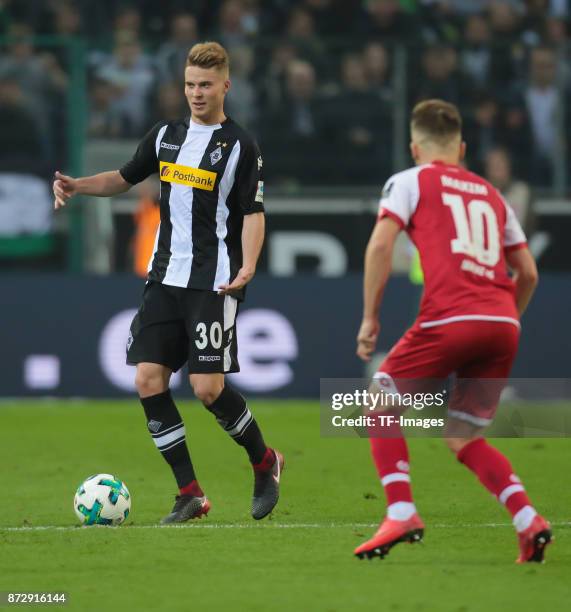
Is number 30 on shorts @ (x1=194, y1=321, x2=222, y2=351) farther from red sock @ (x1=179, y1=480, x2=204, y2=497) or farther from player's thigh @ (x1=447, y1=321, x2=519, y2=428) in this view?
player's thigh @ (x1=447, y1=321, x2=519, y2=428)

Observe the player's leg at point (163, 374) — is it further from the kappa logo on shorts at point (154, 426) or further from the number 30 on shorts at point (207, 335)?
the number 30 on shorts at point (207, 335)

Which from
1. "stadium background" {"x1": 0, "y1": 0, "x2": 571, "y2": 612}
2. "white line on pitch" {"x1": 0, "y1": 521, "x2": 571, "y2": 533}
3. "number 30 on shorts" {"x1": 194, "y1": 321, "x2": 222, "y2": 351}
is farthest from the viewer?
"stadium background" {"x1": 0, "y1": 0, "x2": 571, "y2": 612}

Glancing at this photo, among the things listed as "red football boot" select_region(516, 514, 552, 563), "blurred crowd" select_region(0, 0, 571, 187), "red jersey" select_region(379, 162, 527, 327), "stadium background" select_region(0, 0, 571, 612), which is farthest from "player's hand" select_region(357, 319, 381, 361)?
"blurred crowd" select_region(0, 0, 571, 187)

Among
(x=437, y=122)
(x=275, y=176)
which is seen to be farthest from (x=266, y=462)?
(x=275, y=176)

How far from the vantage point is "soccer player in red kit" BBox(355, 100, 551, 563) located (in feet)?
18.2

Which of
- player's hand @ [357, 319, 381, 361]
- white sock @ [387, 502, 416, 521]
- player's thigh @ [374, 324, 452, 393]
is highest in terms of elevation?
player's hand @ [357, 319, 381, 361]

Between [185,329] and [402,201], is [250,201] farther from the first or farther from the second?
[402,201]

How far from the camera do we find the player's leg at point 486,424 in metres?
5.57

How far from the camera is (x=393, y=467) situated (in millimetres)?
5598

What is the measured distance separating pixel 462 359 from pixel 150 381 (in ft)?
5.93

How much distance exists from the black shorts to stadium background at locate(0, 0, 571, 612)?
8.13ft

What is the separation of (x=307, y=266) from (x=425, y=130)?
8.63 meters

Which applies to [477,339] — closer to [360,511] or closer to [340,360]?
[360,511]

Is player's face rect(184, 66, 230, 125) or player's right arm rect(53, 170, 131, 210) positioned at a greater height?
player's face rect(184, 66, 230, 125)
